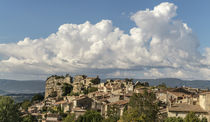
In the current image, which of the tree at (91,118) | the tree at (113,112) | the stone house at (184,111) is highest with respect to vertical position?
the stone house at (184,111)

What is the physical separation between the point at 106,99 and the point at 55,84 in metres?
65.7

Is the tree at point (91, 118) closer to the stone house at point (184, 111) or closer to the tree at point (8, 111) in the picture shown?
the tree at point (8, 111)

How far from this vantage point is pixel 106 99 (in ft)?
281

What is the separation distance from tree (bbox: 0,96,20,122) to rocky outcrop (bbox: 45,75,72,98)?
7096cm

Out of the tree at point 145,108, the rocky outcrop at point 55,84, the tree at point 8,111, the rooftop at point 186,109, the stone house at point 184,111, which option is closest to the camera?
the tree at point 145,108

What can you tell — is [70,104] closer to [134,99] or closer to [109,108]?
[109,108]

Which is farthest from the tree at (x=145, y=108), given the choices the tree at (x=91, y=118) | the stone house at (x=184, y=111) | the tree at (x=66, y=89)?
the tree at (x=66, y=89)

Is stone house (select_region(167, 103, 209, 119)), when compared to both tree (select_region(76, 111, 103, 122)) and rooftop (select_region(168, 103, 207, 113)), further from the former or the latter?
tree (select_region(76, 111, 103, 122))

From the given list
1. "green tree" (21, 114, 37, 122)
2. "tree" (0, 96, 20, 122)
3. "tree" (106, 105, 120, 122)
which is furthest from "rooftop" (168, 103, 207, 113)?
"green tree" (21, 114, 37, 122)

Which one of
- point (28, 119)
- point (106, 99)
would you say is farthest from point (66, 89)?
point (28, 119)

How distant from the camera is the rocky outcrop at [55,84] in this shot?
455 feet

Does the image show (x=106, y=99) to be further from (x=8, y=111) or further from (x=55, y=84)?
(x=55, y=84)

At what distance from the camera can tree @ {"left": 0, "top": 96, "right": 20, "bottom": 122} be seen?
201 feet

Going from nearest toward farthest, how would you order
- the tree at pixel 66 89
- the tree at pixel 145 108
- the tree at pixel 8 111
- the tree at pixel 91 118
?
the tree at pixel 145 108 → the tree at pixel 8 111 → the tree at pixel 91 118 → the tree at pixel 66 89
